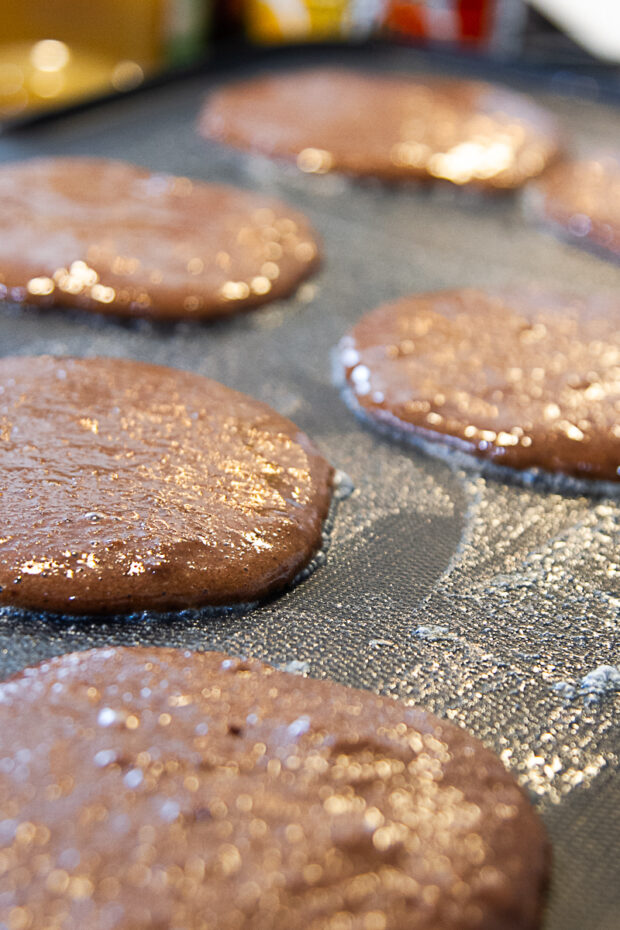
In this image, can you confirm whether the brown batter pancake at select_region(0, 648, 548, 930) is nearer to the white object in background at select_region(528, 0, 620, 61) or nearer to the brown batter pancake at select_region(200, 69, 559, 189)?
the brown batter pancake at select_region(200, 69, 559, 189)

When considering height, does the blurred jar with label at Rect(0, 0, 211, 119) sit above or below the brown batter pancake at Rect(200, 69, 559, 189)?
below

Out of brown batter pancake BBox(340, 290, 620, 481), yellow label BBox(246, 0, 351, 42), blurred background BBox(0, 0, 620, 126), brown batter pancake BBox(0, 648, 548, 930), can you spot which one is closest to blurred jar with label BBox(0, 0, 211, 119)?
blurred background BBox(0, 0, 620, 126)

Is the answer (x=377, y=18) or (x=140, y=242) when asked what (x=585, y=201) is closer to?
(x=140, y=242)

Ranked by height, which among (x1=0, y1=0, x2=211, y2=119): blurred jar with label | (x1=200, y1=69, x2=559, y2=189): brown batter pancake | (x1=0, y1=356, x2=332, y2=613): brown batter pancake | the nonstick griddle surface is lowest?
(x1=0, y1=0, x2=211, y2=119): blurred jar with label

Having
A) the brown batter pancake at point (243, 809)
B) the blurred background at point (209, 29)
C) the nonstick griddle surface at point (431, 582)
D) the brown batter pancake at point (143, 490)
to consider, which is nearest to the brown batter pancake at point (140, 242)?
the nonstick griddle surface at point (431, 582)

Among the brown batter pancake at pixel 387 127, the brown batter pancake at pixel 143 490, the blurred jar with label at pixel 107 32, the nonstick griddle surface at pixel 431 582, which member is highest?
the brown batter pancake at pixel 387 127

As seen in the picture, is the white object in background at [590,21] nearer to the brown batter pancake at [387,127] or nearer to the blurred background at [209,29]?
the blurred background at [209,29]

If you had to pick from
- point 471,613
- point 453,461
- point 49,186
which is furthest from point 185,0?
point 471,613
